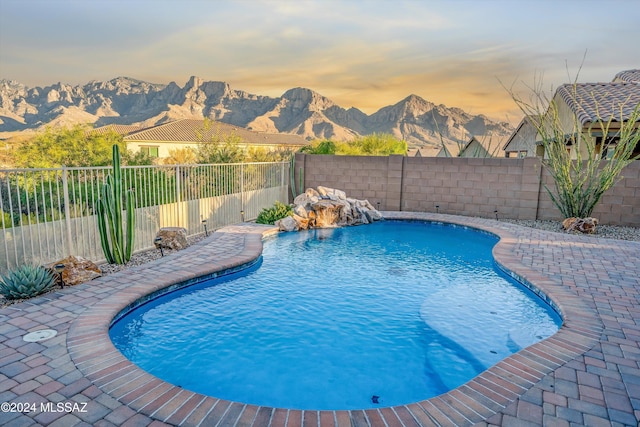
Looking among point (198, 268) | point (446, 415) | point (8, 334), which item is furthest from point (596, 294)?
point (8, 334)

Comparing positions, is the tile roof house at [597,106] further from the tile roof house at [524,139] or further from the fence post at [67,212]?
the fence post at [67,212]

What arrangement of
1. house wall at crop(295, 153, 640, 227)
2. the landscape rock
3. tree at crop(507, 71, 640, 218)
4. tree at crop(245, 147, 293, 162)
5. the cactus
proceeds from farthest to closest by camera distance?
tree at crop(245, 147, 293, 162)
the cactus
house wall at crop(295, 153, 640, 227)
the landscape rock
tree at crop(507, 71, 640, 218)

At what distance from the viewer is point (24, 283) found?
535cm

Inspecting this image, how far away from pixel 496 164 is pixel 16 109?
99074 millimetres

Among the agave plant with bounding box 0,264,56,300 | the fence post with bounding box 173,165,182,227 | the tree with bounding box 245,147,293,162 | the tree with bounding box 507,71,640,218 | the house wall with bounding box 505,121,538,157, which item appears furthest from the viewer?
the house wall with bounding box 505,121,538,157

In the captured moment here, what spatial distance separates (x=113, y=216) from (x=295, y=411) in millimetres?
5408

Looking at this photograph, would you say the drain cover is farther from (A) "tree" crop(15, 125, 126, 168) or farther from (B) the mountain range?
(B) the mountain range

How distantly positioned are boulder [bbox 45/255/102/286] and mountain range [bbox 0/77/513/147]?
7891 centimetres

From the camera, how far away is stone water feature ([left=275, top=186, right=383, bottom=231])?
38.1 feet

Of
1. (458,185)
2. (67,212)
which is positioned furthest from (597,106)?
(67,212)

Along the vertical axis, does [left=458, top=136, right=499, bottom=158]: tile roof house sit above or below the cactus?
above

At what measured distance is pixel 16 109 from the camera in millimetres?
79750

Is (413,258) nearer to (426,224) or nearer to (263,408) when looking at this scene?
(426,224)

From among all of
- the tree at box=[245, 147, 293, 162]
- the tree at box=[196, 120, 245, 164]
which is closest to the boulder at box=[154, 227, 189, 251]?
the tree at box=[196, 120, 245, 164]
